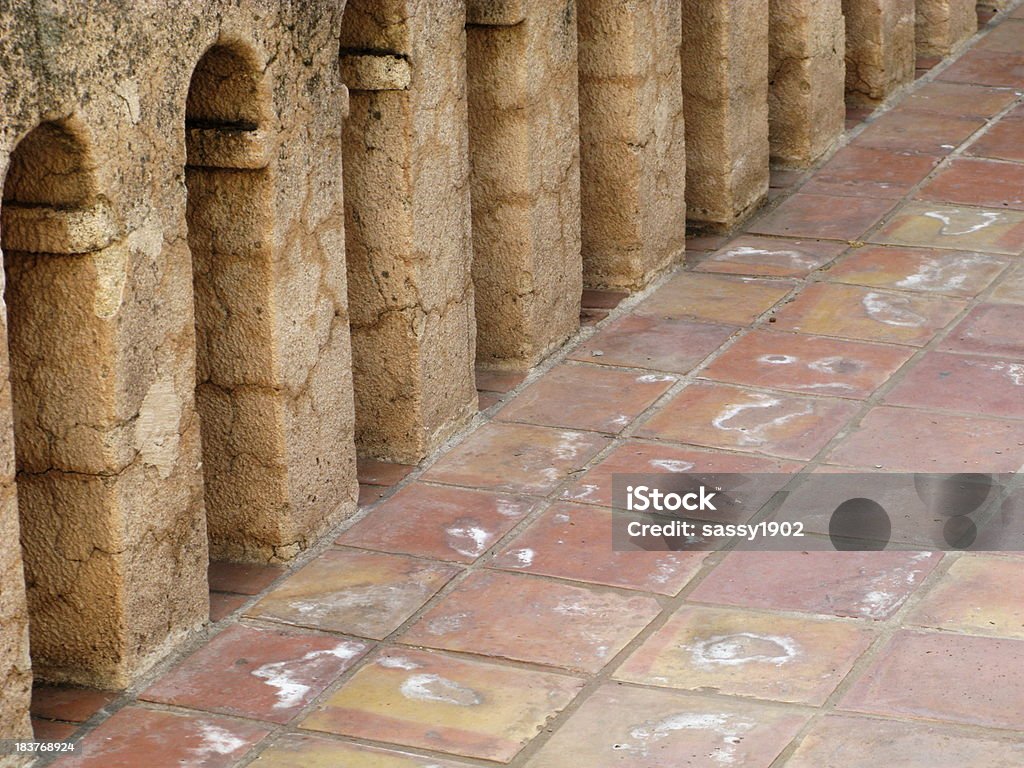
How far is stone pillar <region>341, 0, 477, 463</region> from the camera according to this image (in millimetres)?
5934

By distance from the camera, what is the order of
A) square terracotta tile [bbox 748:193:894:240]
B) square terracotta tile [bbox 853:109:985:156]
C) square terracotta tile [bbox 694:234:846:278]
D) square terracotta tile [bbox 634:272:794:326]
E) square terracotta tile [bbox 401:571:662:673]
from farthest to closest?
square terracotta tile [bbox 853:109:985:156] < square terracotta tile [bbox 748:193:894:240] < square terracotta tile [bbox 694:234:846:278] < square terracotta tile [bbox 634:272:794:326] < square terracotta tile [bbox 401:571:662:673]

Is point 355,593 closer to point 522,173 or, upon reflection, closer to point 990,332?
point 522,173

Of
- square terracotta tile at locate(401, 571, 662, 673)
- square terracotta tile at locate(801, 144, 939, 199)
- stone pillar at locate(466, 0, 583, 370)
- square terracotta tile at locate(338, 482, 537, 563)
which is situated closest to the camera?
square terracotta tile at locate(401, 571, 662, 673)

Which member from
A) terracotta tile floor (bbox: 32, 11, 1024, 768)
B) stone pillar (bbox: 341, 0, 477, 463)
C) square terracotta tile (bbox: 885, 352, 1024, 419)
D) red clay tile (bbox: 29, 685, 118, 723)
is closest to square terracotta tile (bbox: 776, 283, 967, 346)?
terracotta tile floor (bbox: 32, 11, 1024, 768)

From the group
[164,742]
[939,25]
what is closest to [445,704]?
[164,742]

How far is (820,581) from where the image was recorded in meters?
5.33

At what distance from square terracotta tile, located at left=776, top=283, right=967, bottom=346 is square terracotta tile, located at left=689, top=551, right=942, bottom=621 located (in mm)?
1787

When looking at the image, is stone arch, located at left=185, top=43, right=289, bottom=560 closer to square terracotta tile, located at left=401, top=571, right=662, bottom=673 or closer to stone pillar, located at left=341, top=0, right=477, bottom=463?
square terracotta tile, located at left=401, top=571, right=662, bottom=673

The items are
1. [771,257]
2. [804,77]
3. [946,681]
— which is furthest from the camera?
[804,77]

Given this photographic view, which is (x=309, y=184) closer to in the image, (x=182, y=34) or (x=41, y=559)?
(x=182, y=34)

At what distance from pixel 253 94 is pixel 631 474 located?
1748mm

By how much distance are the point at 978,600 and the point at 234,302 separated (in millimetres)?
2207

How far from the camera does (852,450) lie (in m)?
6.15

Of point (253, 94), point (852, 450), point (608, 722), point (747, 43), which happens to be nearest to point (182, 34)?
point (253, 94)
